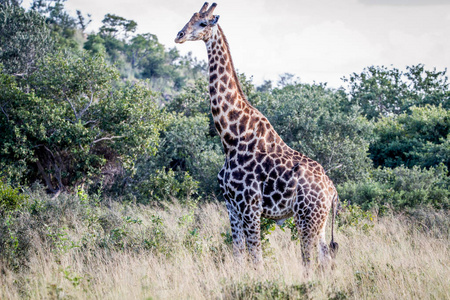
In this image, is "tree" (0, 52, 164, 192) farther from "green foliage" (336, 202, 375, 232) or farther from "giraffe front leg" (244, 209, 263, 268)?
"giraffe front leg" (244, 209, 263, 268)

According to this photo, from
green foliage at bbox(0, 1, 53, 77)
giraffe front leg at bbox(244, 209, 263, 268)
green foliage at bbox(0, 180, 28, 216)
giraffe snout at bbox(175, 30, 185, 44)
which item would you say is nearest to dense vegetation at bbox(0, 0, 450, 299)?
green foliage at bbox(0, 180, 28, 216)

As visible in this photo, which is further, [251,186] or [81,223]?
[81,223]

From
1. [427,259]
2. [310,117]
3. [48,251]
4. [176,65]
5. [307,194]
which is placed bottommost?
[427,259]

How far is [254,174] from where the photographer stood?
6.23m

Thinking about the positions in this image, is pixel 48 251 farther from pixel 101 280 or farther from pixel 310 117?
pixel 310 117

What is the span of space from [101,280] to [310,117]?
10.8m

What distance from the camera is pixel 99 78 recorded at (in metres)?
13.1

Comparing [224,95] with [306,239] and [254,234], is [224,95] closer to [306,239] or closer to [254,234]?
[254,234]

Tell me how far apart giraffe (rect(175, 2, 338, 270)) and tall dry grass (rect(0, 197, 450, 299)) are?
0.45 metres

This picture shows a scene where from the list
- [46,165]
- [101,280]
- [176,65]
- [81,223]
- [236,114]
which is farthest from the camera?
Result: [176,65]

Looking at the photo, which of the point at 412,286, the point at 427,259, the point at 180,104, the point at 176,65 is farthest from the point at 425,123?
Result: the point at 176,65

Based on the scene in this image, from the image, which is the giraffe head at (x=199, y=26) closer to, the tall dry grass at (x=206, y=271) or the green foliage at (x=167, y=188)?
the tall dry grass at (x=206, y=271)

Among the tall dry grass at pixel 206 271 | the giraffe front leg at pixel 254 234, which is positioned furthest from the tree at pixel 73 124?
the giraffe front leg at pixel 254 234

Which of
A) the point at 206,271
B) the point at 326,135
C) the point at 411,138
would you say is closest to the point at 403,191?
the point at 326,135
